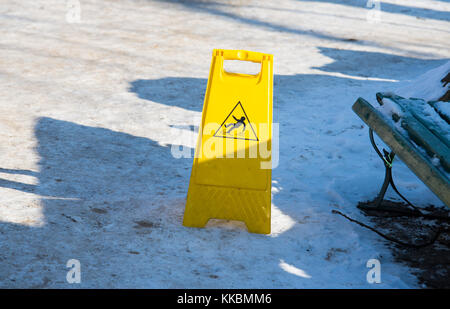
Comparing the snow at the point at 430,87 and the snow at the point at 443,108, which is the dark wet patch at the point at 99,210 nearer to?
the snow at the point at 443,108

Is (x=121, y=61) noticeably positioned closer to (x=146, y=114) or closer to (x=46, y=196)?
(x=146, y=114)

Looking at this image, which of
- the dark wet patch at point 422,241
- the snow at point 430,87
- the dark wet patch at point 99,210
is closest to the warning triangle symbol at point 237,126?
the dark wet patch at point 99,210

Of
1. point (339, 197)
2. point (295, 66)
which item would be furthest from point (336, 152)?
point (295, 66)

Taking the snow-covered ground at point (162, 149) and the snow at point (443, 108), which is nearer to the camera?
the snow-covered ground at point (162, 149)

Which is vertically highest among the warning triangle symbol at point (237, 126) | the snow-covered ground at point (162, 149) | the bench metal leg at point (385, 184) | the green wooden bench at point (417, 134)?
the green wooden bench at point (417, 134)

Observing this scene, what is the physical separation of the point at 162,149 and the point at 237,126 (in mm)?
1535

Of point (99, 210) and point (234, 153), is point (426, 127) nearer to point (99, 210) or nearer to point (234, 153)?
point (234, 153)

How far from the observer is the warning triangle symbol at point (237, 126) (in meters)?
3.35

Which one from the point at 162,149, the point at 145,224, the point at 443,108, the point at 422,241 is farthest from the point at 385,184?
the point at 162,149

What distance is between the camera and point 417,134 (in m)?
2.97

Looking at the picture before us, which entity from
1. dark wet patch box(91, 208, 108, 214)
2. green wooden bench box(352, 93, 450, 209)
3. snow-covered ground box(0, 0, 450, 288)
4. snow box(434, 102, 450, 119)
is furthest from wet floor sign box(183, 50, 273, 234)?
snow box(434, 102, 450, 119)

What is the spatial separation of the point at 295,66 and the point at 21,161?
466 centimetres

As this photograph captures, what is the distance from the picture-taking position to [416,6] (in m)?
12.8

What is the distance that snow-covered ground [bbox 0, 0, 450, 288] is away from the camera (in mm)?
2988
